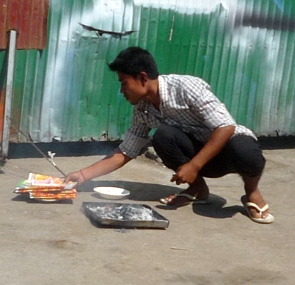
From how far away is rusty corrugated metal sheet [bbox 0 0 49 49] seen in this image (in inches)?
210

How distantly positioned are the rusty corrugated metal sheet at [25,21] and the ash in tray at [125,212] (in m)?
1.69

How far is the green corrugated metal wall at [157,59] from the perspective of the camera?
5.65m

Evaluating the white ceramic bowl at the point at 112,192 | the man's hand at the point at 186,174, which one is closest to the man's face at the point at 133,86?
the man's hand at the point at 186,174

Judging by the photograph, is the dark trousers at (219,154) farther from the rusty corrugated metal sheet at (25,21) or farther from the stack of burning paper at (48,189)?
the rusty corrugated metal sheet at (25,21)

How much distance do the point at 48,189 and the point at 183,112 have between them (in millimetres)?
960

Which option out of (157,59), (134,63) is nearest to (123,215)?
(134,63)

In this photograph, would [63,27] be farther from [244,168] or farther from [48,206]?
[244,168]

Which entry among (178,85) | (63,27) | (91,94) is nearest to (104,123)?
(91,94)

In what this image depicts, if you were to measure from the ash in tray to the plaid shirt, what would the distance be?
0.46m

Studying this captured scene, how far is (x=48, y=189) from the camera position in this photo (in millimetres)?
4473

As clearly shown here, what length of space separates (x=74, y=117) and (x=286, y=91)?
2.25 m

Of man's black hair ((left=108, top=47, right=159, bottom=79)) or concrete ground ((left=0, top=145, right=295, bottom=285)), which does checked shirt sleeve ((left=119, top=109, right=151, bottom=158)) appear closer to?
concrete ground ((left=0, top=145, right=295, bottom=285))

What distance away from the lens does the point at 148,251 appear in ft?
12.7

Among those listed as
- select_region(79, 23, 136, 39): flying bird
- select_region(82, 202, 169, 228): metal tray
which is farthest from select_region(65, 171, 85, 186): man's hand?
select_region(79, 23, 136, 39): flying bird
